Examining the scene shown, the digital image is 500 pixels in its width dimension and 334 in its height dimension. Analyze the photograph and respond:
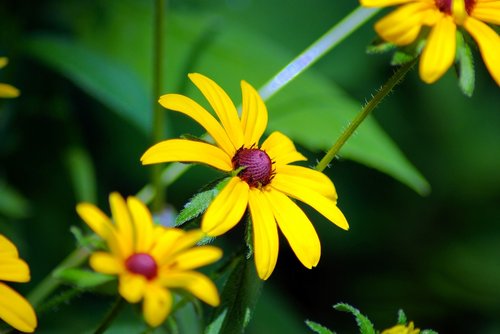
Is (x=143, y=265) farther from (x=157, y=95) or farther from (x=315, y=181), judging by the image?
(x=157, y=95)

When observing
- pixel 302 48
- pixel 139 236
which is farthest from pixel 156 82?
pixel 302 48

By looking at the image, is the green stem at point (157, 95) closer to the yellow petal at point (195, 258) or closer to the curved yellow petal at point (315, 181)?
the curved yellow petal at point (315, 181)

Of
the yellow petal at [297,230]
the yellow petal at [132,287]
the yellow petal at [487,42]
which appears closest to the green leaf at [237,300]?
the yellow petal at [297,230]

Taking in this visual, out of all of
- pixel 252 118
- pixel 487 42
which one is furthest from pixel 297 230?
pixel 487 42

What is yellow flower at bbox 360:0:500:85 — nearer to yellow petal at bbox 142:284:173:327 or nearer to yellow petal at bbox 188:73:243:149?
yellow petal at bbox 188:73:243:149

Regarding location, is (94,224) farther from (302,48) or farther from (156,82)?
(302,48)
